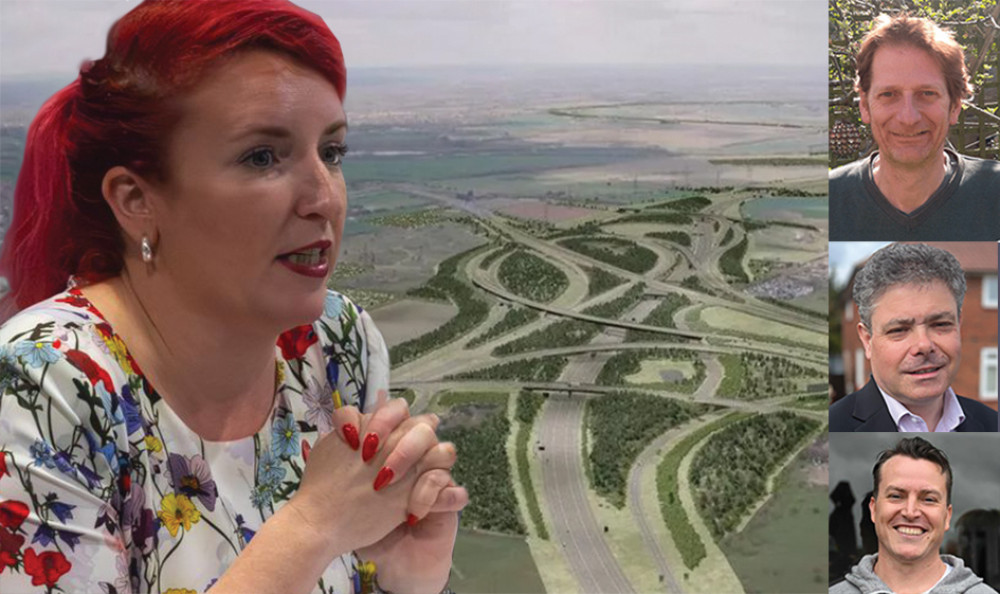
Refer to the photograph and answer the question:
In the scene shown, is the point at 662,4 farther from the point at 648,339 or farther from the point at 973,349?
the point at 973,349

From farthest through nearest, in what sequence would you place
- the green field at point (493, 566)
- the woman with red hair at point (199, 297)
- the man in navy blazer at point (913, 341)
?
the green field at point (493, 566) → the man in navy blazer at point (913, 341) → the woman with red hair at point (199, 297)

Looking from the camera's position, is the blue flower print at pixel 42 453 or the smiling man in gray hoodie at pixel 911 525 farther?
the smiling man in gray hoodie at pixel 911 525

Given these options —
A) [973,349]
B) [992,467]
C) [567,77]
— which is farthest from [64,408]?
[567,77]

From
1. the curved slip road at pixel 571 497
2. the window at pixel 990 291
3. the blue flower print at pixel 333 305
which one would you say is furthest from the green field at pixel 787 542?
the blue flower print at pixel 333 305

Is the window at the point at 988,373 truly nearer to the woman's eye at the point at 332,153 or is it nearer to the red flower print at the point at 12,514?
the woman's eye at the point at 332,153

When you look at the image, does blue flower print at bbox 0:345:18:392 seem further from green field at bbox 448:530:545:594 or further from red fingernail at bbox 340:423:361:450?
green field at bbox 448:530:545:594

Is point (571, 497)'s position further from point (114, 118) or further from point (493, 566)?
point (114, 118)

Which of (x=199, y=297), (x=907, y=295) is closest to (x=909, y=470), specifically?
(x=907, y=295)
